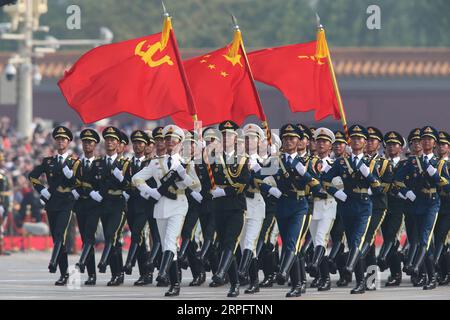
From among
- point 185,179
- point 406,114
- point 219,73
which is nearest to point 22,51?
point 406,114

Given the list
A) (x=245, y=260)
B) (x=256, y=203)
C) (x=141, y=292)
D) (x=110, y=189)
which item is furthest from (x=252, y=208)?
(x=110, y=189)

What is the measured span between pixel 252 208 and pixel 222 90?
124 inches

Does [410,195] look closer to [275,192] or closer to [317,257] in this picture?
[317,257]

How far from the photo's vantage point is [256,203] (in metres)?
22.0

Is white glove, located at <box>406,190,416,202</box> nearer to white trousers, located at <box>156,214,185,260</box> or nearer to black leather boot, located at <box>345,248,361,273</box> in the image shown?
black leather boot, located at <box>345,248,361,273</box>

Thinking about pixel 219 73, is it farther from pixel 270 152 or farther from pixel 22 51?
pixel 22 51

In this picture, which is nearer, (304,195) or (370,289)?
(304,195)

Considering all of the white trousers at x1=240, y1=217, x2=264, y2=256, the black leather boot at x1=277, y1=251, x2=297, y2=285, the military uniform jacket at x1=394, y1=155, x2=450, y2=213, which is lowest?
the black leather boot at x1=277, y1=251, x2=297, y2=285

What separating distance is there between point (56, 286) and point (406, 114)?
91.3ft

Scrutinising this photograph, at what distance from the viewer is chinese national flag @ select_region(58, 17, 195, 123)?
23141 millimetres

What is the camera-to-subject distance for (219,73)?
2481 centimetres

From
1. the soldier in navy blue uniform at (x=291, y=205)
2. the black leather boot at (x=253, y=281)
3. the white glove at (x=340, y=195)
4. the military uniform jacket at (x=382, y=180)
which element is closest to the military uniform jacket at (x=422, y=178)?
the military uniform jacket at (x=382, y=180)

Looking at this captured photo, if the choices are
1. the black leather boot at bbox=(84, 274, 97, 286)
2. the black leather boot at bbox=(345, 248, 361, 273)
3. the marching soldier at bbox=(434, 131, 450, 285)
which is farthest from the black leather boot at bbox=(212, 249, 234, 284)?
the marching soldier at bbox=(434, 131, 450, 285)

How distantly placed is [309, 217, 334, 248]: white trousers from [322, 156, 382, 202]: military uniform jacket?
0.61 m
